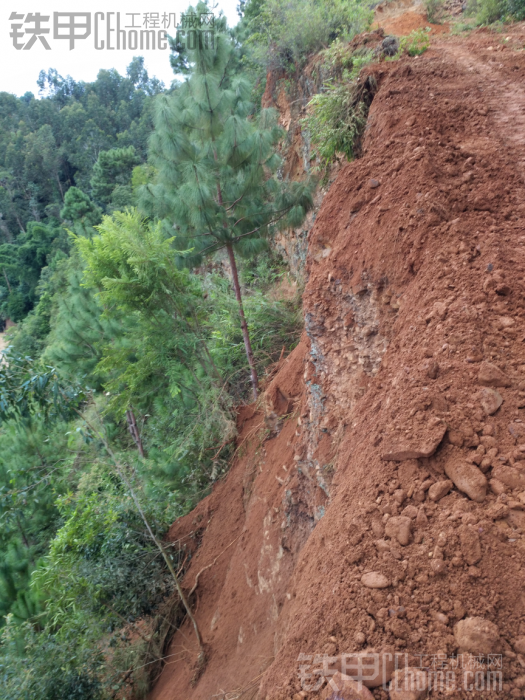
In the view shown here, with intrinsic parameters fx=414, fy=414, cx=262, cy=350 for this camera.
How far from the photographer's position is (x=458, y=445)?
6.01ft

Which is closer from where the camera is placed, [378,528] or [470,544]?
[470,544]

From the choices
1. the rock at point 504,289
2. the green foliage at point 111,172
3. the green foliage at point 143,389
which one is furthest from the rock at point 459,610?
the green foliage at point 111,172

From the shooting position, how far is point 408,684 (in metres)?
1.32

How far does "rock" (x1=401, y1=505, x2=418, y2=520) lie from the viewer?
5.73ft

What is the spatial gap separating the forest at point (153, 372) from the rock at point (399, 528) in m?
3.36

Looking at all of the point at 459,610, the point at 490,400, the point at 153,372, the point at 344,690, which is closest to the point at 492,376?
the point at 490,400

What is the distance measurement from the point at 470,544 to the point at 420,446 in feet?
1.51

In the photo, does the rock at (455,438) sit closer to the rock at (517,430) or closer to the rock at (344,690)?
the rock at (517,430)

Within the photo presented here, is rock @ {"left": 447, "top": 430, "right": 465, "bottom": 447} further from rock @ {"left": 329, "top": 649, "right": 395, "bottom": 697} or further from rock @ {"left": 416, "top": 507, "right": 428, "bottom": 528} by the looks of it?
rock @ {"left": 329, "top": 649, "right": 395, "bottom": 697}

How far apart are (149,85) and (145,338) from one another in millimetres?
53432

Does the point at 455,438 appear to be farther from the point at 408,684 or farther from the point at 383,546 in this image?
the point at 408,684

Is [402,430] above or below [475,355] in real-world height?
below

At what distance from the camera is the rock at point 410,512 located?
5.73 feet

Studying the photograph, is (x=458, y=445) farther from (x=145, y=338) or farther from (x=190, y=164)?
(x=145, y=338)
